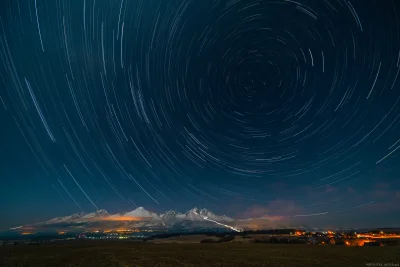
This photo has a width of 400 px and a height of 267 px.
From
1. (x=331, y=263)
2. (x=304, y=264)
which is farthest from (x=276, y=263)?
(x=331, y=263)

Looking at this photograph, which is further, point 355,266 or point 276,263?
point 276,263

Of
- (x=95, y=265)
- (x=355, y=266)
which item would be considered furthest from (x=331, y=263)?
(x=95, y=265)

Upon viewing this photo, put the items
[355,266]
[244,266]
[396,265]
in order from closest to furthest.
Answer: [396,265] < [355,266] < [244,266]

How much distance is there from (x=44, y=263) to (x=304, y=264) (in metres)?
39.2

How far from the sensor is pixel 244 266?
38344mm

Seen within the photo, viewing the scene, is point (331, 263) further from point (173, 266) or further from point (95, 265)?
point (95, 265)

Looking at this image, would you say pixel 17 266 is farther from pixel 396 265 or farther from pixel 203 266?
pixel 396 265

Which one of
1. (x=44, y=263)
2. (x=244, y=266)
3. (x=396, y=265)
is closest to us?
(x=396, y=265)

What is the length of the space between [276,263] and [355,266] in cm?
1056

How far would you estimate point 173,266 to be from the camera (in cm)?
3859

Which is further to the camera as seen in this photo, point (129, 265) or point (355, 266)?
point (129, 265)

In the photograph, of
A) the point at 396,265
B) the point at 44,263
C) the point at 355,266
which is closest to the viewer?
the point at 396,265

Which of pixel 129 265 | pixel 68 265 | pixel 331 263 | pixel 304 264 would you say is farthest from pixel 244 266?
pixel 68 265

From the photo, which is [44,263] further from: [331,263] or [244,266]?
[331,263]
